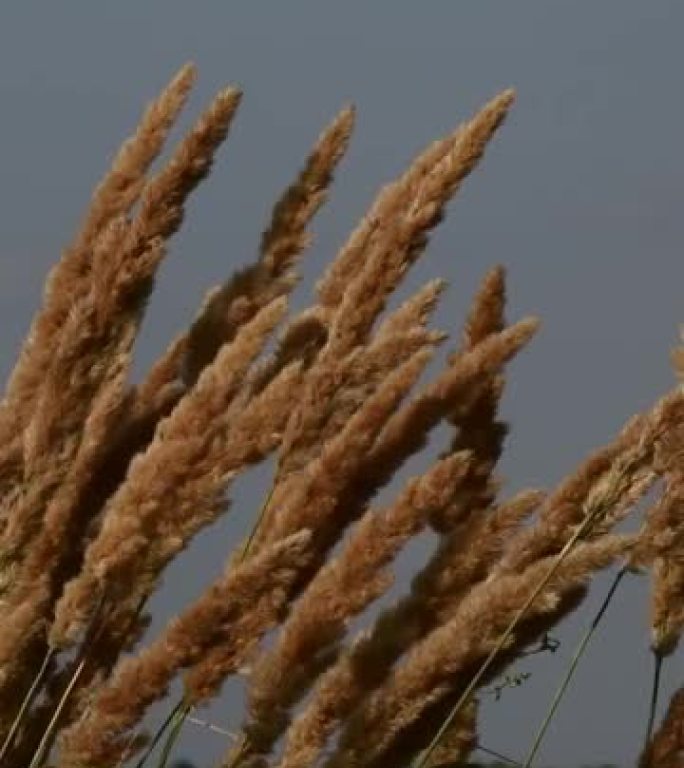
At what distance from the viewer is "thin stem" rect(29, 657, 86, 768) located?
2.46 metres

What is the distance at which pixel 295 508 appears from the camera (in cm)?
243

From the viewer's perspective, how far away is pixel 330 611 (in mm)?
2355

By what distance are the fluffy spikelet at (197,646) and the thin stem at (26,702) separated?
149 mm

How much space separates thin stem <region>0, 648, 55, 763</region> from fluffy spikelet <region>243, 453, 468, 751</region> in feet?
0.86

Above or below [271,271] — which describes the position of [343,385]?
below

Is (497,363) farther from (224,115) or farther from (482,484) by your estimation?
(224,115)

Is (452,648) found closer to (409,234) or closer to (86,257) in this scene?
(409,234)

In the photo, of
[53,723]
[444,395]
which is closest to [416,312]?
[444,395]

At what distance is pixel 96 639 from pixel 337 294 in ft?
2.00

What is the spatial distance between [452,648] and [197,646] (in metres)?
0.28

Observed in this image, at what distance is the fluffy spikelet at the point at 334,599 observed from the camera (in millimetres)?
2359

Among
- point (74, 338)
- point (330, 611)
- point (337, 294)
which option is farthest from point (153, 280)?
point (330, 611)

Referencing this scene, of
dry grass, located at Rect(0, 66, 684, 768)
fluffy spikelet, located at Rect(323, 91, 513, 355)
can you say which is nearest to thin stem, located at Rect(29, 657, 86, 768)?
dry grass, located at Rect(0, 66, 684, 768)

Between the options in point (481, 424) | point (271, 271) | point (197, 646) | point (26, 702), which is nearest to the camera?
point (197, 646)
